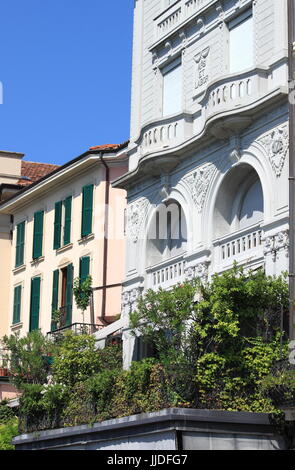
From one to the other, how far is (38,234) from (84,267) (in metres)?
4.39

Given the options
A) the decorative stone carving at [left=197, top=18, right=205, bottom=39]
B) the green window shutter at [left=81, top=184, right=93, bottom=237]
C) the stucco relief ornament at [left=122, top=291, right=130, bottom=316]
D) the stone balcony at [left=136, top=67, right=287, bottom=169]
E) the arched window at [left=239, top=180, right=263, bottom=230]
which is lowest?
the stucco relief ornament at [left=122, top=291, right=130, bottom=316]

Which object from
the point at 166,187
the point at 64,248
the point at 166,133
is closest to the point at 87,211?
the point at 64,248

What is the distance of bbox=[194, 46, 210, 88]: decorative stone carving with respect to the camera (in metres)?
27.5

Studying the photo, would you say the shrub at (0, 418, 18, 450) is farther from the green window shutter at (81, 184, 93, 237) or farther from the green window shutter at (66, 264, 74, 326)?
the green window shutter at (81, 184, 93, 237)

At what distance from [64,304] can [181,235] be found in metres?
11.2

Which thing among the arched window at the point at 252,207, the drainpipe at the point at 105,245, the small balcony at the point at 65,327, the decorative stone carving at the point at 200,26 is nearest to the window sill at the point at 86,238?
the drainpipe at the point at 105,245

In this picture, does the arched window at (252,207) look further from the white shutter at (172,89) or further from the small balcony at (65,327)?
the small balcony at (65,327)

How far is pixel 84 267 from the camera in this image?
124 ft

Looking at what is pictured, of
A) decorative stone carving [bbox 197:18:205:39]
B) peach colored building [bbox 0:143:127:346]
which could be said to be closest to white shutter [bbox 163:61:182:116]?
decorative stone carving [bbox 197:18:205:39]

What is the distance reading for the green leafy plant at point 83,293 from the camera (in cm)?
3650

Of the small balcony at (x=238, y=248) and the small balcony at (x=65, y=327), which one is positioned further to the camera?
the small balcony at (x=65, y=327)

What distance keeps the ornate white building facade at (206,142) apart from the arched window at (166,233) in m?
0.03

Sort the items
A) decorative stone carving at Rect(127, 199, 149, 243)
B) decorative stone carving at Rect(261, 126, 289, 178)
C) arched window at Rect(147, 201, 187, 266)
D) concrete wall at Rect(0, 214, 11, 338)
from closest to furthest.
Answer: decorative stone carving at Rect(261, 126, 289, 178)
arched window at Rect(147, 201, 187, 266)
decorative stone carving at Rect(127, 199, 149, 243)
concrete wall at Rect(0, 214, 11, 338)

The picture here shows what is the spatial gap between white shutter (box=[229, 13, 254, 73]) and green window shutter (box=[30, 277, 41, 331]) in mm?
16538
